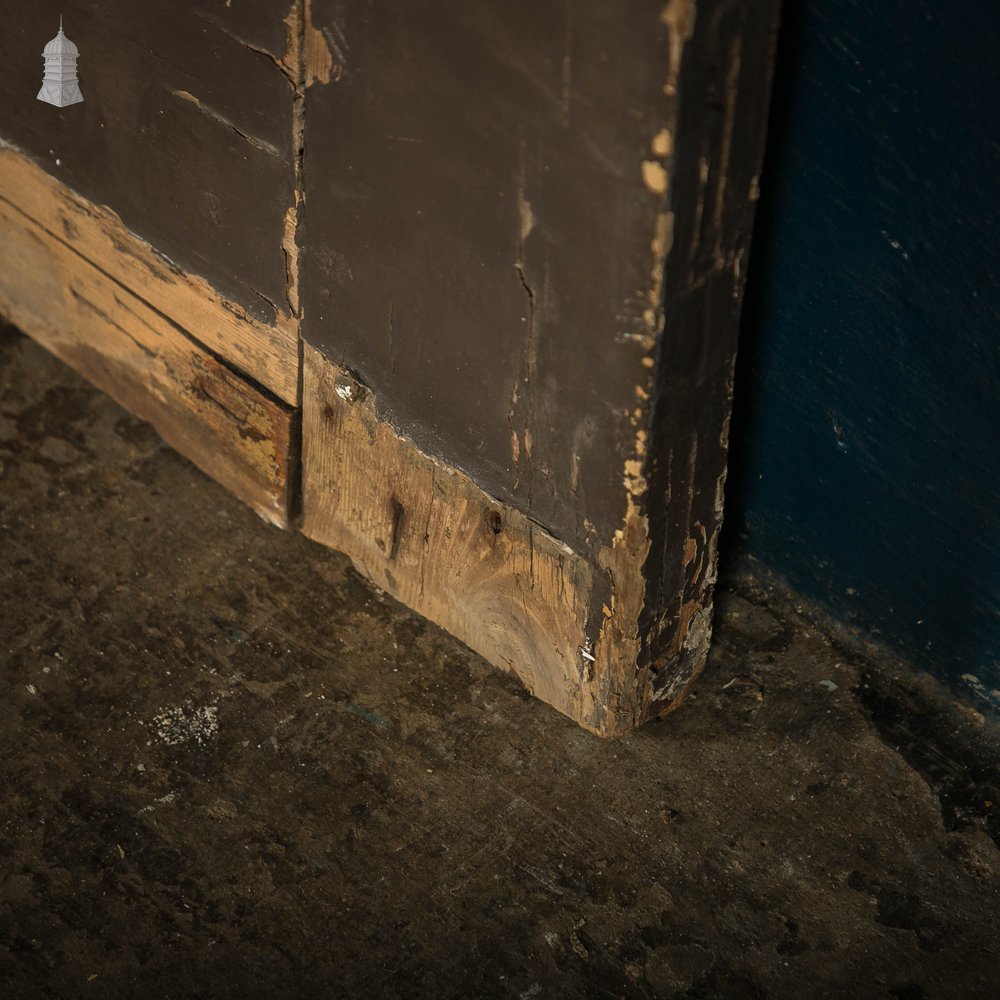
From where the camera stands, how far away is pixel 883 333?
2.30 m

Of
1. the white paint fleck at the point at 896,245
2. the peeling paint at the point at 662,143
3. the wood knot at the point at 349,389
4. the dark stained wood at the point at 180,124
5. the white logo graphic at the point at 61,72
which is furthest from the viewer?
the white logo graphic at the point at 61,72

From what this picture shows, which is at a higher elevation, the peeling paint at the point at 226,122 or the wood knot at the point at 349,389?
the peeling paint at the point at 226,122

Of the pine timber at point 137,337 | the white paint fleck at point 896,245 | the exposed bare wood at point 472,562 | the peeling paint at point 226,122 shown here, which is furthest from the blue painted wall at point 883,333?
the pine timber at point 137,337

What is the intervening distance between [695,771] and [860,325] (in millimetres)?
774

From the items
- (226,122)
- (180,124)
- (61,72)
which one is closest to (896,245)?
(226,122)

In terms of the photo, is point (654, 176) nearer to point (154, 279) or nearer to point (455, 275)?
point (455, 275)

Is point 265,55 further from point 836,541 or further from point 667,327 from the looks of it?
point 836,541

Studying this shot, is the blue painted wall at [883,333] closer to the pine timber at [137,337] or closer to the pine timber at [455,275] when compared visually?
the pine timber at [455,275]

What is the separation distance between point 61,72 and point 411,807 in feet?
4.57

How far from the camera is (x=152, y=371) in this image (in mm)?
2961

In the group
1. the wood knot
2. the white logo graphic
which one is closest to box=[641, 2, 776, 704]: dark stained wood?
the wood knot

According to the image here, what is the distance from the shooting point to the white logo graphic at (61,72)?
102 inches

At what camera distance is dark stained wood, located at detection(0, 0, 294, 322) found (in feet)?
7.55

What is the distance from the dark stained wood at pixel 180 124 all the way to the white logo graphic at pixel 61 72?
17 millimetres
